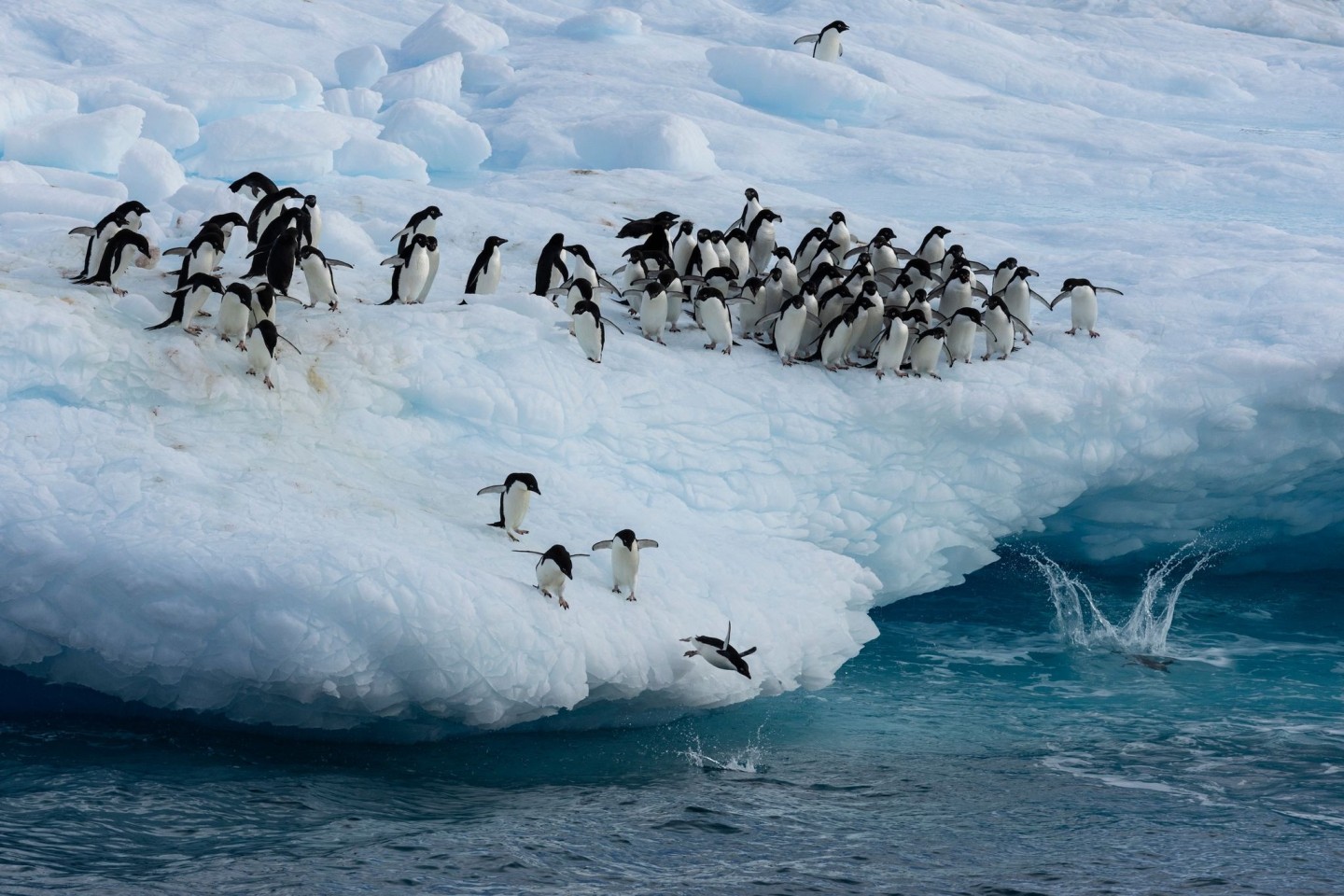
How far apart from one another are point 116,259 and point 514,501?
316cm

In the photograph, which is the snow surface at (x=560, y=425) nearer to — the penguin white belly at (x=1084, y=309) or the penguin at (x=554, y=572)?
the penguin at (x=554, y=572)

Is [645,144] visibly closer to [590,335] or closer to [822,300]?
[822,300]

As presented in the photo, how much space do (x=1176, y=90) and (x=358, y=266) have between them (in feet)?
61.6

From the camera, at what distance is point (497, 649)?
7.00 metres

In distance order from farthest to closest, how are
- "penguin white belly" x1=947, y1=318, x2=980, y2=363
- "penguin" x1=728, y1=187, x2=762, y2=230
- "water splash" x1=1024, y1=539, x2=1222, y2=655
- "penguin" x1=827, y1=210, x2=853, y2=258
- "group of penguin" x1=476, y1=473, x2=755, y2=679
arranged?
"penguin" x1=728, y1=187, x2=762, y2=230 → "penguin" x1=827, y1=210, x2=853, y2=258 → "penguin white belly" x1=947, y1=318, x2=980, y2=363 → "water splash" x1=1024, y1=539, x2=1222, y2=655 → "group of penguin" x1=476, y1=473, x2=755, y2=679

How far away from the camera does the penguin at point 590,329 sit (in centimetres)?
960

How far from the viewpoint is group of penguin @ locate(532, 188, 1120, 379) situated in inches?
404

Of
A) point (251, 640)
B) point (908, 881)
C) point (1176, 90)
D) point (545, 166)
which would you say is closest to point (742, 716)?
point (908, 881)

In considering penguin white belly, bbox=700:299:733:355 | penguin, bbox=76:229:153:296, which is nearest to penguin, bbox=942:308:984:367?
penguin white belly, bbox=700:299:733:355

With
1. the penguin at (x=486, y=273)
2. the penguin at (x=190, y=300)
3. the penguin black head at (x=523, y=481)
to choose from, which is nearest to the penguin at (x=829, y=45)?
the penguin at (x=486, y=273)

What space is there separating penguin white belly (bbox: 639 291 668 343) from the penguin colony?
10 millimetres

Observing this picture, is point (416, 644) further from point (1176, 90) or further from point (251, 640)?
point (1176, 90)

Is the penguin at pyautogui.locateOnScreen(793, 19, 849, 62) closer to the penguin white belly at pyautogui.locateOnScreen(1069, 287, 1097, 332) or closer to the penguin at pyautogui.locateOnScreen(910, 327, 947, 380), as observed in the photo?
the penguin white belly at pyautogui.locateOnScreen(1069, 287, 1097, 332)

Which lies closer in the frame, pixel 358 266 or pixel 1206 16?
pixel 358 266
